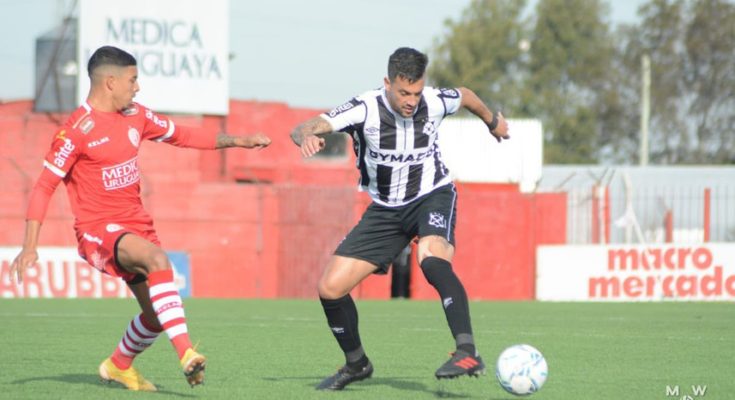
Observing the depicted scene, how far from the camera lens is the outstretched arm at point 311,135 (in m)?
7.75

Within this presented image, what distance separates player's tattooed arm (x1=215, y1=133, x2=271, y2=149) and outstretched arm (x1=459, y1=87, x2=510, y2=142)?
1441mm

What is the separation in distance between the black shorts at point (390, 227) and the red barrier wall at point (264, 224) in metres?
18.4

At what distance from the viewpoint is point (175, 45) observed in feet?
108

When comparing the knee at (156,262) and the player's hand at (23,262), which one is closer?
the player's hand at (23,262)

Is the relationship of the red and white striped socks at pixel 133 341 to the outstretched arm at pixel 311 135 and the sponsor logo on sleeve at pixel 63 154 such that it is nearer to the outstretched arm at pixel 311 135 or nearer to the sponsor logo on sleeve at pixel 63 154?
the sponsor logo on sleeve at pixel 63 154

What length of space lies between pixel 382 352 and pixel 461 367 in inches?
155

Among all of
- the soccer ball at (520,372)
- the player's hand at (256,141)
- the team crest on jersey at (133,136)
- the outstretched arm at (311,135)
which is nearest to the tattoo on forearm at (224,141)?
the player's hand at (256,141)

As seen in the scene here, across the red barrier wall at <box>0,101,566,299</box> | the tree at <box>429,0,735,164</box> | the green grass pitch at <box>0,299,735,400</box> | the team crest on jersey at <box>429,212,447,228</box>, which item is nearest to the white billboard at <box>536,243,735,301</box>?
the red barrier wall at <box>0,101,566,299</box>

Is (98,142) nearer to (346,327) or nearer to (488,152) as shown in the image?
(346,327)

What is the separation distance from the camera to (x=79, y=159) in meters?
8.12

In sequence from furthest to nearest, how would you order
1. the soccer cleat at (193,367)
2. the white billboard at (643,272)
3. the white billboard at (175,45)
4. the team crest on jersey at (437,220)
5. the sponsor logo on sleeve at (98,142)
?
the white billboard at (175,45)
the white billboard at (643,272)
the team crest on jersey at (437,220)
the sponsor logo on sleeve at (98,142)
the soccer cleat at (193,367)

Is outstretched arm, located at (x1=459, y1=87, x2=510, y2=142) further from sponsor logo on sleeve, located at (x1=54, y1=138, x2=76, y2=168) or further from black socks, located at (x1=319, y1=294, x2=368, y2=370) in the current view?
sponsor logo on sleeve, located at (x1=54, y1=138, x2=76, y2=168)

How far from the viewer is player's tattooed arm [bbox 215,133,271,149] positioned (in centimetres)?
850

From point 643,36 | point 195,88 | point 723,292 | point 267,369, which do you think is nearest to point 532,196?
point 723,292
